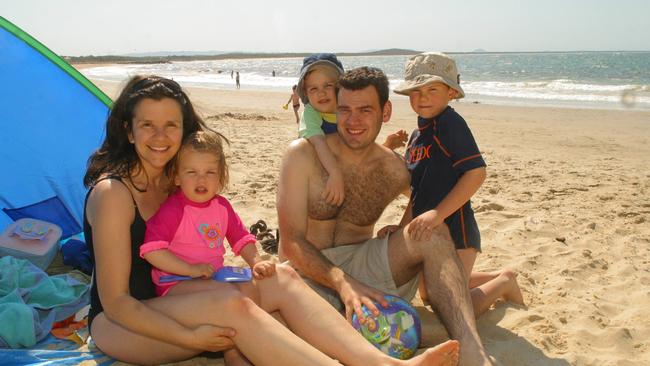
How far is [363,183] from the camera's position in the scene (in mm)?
3373

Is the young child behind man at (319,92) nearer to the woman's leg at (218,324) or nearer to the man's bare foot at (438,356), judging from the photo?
the woman's leg at (218,324)

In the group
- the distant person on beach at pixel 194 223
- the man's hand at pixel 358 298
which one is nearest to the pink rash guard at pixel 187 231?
the distant person on beach at pixel 194 223

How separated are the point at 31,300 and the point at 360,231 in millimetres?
2081

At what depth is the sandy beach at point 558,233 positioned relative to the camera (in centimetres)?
305

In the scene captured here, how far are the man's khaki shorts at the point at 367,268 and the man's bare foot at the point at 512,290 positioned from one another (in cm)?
66

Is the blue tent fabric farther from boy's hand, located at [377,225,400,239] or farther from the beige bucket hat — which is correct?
the beige bucket hat

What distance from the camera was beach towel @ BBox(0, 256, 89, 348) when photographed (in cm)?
A: 292

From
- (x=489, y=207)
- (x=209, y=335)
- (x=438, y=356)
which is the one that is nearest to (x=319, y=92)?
(x=209, y=335)

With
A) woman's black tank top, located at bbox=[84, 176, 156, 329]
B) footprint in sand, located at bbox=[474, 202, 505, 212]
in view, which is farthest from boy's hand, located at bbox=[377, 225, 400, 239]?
footprint in sand, located at bbox=[474, 202, 505, 212]

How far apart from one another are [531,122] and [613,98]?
888 centimetres

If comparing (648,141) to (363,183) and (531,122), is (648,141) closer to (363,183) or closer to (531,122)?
(531,122)

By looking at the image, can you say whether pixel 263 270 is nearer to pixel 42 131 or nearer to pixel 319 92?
pixel 319 92

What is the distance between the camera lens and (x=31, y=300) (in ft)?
10.8

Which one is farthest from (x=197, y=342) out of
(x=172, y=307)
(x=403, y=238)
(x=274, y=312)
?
(x=403, y=238)
